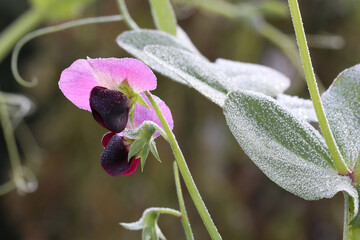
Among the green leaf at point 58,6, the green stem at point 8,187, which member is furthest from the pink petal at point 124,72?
the green leaf at point 58,6

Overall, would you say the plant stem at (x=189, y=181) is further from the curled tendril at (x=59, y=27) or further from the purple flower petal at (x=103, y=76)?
the curled tendril at (x=59, y=27)

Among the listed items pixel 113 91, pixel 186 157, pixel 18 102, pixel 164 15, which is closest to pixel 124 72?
pixel 113 91

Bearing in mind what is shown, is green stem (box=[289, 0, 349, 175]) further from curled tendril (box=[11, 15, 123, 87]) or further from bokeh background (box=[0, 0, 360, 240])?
bokeh background (box=[0, 0, 360, 240])

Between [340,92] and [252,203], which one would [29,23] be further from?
[252,203]

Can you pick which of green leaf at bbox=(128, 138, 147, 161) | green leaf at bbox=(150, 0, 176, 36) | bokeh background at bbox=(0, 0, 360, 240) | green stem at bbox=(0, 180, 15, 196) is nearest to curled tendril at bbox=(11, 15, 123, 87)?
green leaf at bbox=(150, 0, 176, 36)

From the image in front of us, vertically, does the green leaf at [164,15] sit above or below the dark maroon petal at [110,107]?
above

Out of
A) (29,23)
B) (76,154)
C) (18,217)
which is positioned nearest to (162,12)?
(29,23)

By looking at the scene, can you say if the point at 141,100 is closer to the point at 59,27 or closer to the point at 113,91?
the point at 113,91
